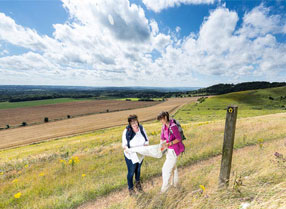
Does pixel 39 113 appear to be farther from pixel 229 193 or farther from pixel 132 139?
pixel 229 193

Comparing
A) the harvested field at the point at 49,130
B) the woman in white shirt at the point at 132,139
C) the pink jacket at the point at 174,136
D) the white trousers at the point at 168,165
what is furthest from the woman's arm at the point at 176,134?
the harvested field at the point at 49,130

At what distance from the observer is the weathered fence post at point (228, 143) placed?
9.44 feet

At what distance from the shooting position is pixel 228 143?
3.05 m

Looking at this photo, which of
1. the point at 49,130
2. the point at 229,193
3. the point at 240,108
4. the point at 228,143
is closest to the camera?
the point at 229,193

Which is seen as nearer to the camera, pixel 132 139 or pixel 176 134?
pixel 176 134

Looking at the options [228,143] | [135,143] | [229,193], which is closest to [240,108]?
[228,143]

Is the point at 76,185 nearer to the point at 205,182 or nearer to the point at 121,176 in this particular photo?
the point at 121,176

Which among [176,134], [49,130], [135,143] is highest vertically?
[176,134]

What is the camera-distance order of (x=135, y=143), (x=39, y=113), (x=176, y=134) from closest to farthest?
(x=176, y=134)
(x=135, y=143)
(x=39, y=113)

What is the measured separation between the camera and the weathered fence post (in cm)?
288

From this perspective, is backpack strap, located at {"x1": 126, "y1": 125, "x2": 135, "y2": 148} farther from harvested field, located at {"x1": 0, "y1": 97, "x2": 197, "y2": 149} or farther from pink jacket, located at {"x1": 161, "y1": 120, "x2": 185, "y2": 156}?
harvested field, located at {"x1": 0, "y1": 97, "x2": 197, "y2": 149}

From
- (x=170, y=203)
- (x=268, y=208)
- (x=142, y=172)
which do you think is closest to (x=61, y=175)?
(x=142, y=172)

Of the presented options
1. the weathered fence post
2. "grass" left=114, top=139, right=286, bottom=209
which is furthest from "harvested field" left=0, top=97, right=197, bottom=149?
A: the weathered fence post

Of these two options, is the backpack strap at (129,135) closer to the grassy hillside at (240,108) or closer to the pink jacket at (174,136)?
the pink jacket at (174,136)
